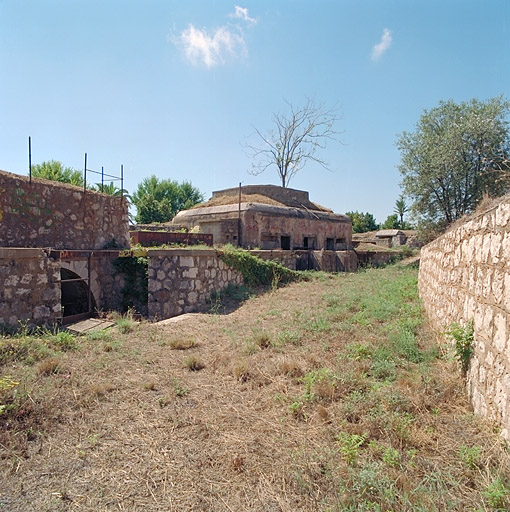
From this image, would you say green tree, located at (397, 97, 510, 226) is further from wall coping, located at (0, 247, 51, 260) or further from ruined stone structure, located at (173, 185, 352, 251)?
wall coping, located at (0, 247, 51, 260)

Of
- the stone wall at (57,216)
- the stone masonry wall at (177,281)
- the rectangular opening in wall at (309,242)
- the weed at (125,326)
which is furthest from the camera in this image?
the rectangular opening in wall at (309,242)

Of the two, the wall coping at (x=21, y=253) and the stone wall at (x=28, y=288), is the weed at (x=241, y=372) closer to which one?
the stone wall at (x=28, y=288)

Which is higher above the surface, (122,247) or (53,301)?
(122,247)

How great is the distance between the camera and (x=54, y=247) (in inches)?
347

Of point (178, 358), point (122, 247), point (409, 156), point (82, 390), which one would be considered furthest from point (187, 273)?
point (409, 156)

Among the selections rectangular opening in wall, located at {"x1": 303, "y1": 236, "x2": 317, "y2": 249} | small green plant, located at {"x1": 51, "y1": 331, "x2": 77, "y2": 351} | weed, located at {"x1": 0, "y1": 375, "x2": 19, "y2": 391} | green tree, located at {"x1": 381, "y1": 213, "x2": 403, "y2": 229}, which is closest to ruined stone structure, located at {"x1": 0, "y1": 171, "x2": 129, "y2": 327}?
small green plant, located at {"x1": 51, "y1": 331, "x2": 77, "y2": 351}

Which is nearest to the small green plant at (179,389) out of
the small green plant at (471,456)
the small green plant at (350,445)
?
the small green plant at (350,445)

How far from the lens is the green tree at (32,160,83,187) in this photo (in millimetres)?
28047

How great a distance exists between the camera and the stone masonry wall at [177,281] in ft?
27.8

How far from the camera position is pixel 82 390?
149 inches

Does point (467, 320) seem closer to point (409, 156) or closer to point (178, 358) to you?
point (178, 358)

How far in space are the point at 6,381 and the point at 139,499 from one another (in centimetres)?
218

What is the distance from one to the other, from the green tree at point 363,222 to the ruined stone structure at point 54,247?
36358 millimetres

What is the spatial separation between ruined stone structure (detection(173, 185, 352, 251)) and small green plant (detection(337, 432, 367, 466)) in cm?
1164
